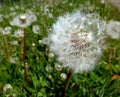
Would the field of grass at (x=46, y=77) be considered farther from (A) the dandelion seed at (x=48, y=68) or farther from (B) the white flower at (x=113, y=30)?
(B) the white flower at (x=113, y=30)

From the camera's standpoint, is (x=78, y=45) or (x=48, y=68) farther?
(x=48, y=68)

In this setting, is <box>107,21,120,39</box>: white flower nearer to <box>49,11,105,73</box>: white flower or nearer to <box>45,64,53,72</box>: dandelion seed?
<box>49,11,105,73</box>: white flower

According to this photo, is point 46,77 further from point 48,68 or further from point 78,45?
point 78,45

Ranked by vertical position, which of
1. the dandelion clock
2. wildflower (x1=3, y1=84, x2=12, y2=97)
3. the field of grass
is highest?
the dandelion clock

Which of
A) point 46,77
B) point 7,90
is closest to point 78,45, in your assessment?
point 7,90

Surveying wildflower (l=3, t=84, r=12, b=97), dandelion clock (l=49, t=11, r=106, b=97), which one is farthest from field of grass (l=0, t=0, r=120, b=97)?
dandelion clock (l=49, t=11, r=106, b=97)

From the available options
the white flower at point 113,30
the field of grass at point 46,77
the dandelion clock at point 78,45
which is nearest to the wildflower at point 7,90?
the field of grass at point 46,77

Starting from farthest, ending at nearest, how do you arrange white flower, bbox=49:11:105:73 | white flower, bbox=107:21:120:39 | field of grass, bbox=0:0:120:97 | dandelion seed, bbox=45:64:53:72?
dandelion seed, bbox=45:64:53:72
field of grass, bbox=0:0:120:97
white flower, bbox=107:21:120:39
white flower, bbox=49:11:105:73

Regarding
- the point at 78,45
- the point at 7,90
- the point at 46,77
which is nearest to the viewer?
the point at 78,45

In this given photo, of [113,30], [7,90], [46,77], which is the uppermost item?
[113,30]

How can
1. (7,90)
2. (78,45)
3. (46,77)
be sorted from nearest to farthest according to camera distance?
1. (78,45)
2. (7,90)
3. (46,77)
